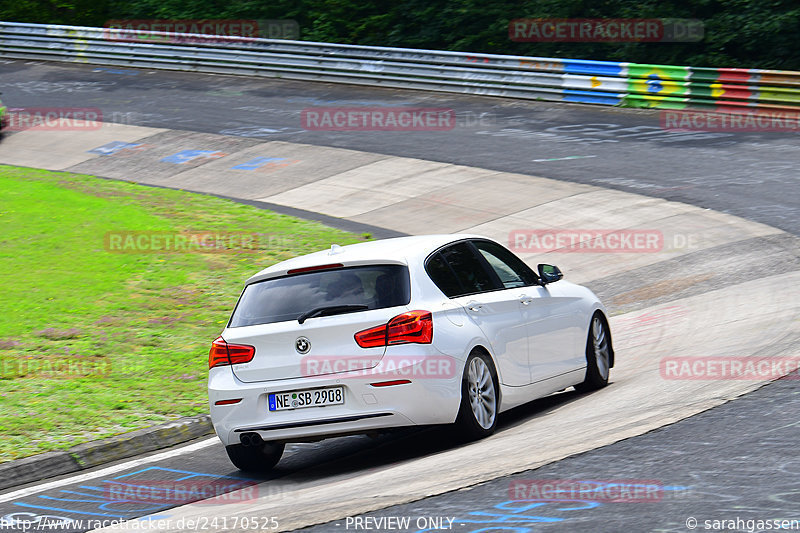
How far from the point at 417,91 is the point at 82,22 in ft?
67.6

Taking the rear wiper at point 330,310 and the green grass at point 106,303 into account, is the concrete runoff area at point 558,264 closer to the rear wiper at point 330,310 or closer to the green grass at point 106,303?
the rear wiper at point 330,310

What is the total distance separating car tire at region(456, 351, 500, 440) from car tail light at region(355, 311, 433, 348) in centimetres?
45

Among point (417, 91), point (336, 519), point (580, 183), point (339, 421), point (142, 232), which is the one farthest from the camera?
point (417, 91)

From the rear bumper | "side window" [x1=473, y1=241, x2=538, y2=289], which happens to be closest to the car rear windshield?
the rear bumper

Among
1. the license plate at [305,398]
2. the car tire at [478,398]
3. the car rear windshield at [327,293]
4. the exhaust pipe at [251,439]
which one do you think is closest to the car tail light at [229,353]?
the car rear windshield at [327,293]

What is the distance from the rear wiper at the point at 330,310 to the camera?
304 inches

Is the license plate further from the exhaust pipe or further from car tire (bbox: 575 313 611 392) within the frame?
car tire (bbox: 575 313 611 392)

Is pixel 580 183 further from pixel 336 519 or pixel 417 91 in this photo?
pixel 336 519

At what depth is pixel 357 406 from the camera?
751 cm

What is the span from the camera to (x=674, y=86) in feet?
84.6

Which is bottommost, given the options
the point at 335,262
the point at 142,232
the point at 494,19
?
the point at 142,232

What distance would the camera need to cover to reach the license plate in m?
7.55

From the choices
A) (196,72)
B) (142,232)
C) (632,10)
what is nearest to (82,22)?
(196,72)

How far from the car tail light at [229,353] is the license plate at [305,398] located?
0.35 m
